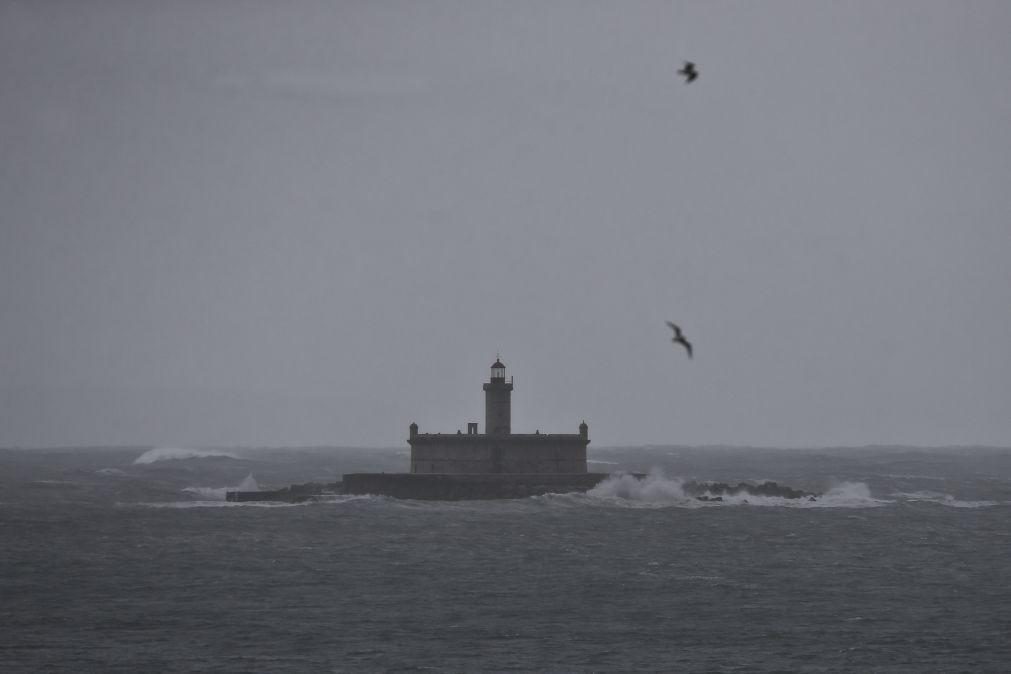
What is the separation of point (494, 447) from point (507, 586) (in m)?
35.5

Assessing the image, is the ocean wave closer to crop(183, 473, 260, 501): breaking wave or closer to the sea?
the sea

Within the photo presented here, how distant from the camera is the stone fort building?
9506 cm

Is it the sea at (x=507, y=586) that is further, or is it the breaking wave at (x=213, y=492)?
the breaking wave at (x=213, y=492)

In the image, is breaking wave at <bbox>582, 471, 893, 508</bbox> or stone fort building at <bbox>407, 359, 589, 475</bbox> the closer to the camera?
stone fort building at <bbox>407, 359, 589, 475</bbox>

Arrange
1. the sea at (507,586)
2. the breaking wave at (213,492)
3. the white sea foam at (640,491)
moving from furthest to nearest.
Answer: the breaking wave at (213,492) → the white sea foam at (640,491) → the sea at (507,586)

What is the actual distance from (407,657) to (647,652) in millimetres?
7179

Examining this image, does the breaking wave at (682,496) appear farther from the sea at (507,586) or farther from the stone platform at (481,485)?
the stone platform at (481,485)

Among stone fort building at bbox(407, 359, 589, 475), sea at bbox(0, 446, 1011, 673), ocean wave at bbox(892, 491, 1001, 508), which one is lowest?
sea at bbox(0, 446, 1011, 673)

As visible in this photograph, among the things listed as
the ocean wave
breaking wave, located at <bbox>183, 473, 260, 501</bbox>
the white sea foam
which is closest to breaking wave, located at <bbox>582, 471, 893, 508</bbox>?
the white sea foam

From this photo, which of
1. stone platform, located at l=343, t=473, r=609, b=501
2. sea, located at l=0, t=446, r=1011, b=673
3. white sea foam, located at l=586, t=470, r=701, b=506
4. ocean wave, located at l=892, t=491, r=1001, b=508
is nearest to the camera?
sea, located at l=0, t=446, r=1011, b=673

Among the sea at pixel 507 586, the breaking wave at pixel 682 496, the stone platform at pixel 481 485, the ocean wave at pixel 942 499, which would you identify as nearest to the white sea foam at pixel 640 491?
the breaking wave at pixel 682 496

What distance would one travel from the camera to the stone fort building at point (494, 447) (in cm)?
9506

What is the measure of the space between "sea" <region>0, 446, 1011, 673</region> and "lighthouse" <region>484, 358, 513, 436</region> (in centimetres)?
539

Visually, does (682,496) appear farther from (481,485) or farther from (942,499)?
(942,499)
